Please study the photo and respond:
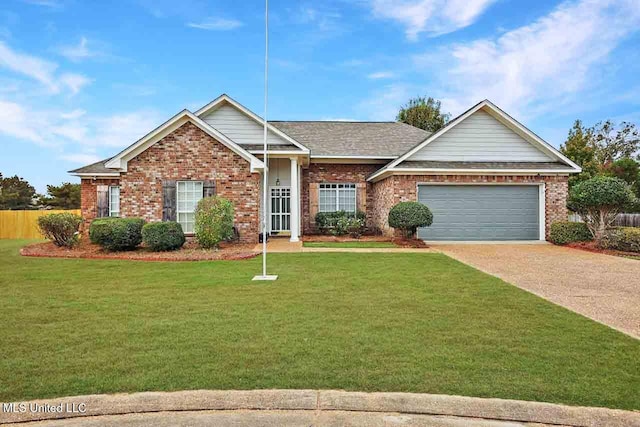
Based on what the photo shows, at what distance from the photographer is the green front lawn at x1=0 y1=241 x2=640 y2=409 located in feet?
12.7

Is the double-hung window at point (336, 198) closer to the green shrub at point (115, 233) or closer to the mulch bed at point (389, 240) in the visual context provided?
the mulch bed at point (389, 240)

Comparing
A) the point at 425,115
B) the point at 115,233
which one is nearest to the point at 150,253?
the point at 115,233

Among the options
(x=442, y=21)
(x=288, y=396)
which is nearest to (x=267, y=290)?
(x=288, y=396)

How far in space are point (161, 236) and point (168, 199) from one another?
7.63ft

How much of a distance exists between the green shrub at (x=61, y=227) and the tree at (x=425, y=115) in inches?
1367

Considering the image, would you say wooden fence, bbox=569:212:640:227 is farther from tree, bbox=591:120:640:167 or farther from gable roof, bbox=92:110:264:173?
tree, bbox=591:120:640:167

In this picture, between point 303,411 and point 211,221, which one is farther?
point 211,221

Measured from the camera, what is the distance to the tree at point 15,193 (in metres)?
38.9

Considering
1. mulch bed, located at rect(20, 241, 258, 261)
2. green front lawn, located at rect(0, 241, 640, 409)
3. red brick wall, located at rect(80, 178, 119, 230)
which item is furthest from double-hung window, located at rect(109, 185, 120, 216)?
green front lawn, located at rect(0, 241, 640, 409)

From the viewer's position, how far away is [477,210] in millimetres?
17609

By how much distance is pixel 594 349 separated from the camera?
16.0 feet

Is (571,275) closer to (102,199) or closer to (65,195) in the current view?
(102,199)

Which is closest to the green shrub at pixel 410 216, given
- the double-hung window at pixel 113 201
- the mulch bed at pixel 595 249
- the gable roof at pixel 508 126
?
the gable roof at pixel 508 126

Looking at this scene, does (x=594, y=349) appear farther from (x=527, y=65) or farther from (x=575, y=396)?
(x=527, y=65)
